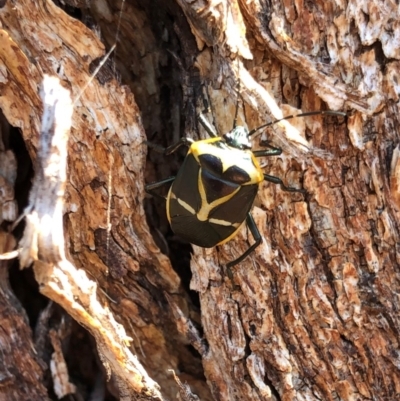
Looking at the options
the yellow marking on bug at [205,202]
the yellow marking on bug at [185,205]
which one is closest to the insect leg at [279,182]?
the yellow marking on bug at [205,202]

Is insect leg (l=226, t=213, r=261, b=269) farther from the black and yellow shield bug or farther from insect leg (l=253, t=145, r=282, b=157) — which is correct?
insect leg (l=253, t=145, r=282, b=157)

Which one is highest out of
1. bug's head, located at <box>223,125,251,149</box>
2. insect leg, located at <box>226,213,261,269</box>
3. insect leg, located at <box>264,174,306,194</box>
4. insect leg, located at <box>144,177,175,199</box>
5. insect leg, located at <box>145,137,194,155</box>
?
bug's head, located at <box>223,125,251,149</box>

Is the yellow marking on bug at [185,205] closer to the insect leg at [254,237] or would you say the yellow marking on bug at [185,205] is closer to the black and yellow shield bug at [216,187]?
the black and yellow shield bug at [216,187]

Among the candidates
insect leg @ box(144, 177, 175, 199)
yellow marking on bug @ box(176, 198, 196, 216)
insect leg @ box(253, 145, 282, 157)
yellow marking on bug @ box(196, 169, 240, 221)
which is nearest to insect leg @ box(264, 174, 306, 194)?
insect leg @ box(253, 145, 282, 157)

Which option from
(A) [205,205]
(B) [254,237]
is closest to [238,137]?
(A) [205,205]

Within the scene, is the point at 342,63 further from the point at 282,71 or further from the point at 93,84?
the point at 93,84

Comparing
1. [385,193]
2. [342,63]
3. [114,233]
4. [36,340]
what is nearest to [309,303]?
[385,193]

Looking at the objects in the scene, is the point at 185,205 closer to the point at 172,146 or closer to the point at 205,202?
the point at 205,202
